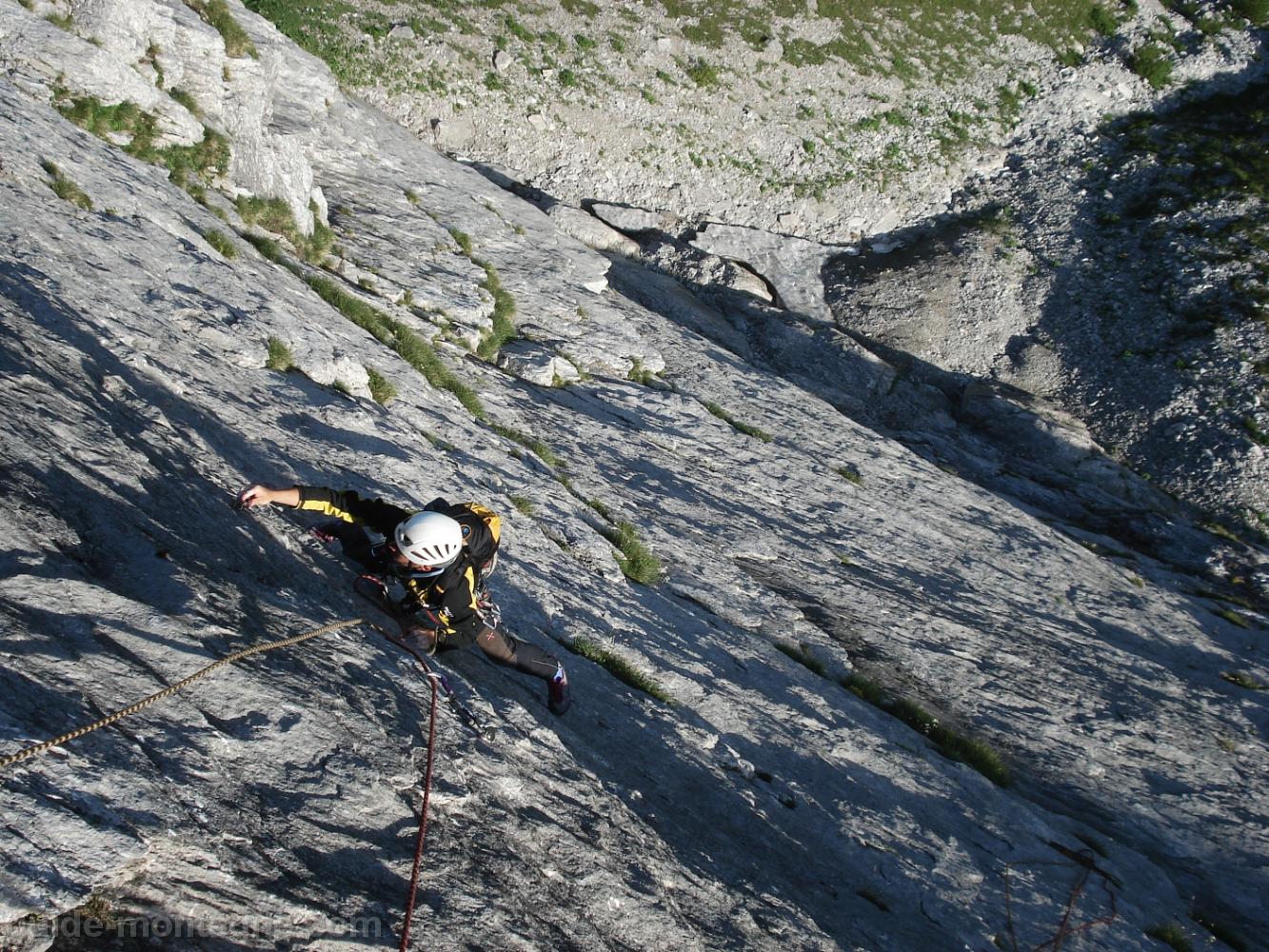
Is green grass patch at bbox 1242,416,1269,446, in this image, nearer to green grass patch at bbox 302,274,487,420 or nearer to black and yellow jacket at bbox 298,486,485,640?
green grass patch at bbox 302,274,487,420

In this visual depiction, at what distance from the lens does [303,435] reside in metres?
10.9

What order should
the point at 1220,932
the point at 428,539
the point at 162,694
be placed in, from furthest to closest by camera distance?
the point at 1220,932
the point at 428,539
the point at 162,694

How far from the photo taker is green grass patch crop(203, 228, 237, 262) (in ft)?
45.8

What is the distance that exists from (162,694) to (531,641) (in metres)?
5.11

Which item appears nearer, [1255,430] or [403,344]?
[403,344]

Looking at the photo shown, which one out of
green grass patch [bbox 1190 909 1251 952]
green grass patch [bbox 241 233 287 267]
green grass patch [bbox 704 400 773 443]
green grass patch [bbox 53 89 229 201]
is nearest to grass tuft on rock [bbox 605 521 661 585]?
green grass patch [bbox 704 400 773 443]

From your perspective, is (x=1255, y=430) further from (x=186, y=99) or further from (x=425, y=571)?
(x=186, y=99)

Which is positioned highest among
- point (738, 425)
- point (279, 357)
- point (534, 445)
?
point (738, 425)

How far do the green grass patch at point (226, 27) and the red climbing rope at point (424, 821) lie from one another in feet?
54.5

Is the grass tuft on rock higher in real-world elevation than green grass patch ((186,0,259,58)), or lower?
lower

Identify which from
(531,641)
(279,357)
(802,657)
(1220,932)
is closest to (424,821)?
(531,641)

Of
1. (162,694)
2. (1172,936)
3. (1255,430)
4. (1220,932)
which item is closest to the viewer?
(162,694)

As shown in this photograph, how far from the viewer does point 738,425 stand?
20.4m

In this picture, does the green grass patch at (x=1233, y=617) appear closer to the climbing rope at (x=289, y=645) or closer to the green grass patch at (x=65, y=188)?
the climbing rope at (x=289, y=645)
